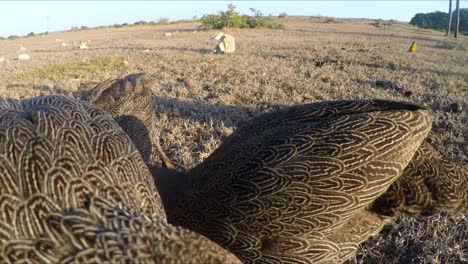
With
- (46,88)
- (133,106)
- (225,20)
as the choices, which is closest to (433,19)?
(225,20)

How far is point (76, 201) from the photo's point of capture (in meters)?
1.32

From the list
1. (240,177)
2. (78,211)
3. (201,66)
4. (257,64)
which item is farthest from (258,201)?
(257,64)

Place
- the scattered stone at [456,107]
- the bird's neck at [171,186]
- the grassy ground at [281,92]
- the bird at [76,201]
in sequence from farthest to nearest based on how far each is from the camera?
1. the scattered stone at [456,107]
2. the grassy ground at [281,92]
3. the bird's neck at [171,186]
4. the bird at [76,201]

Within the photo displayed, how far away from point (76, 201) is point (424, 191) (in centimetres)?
186

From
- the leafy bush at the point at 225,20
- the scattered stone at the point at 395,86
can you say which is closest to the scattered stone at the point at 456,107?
the scattered stone at the point at 395,86

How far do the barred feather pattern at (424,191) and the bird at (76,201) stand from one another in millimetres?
1351

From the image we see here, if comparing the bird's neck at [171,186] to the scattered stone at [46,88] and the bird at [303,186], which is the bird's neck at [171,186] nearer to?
the bird at [303,186]

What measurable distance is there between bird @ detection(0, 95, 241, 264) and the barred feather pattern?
4.43 feet

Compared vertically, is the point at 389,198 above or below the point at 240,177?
below

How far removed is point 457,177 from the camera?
8.00 feet

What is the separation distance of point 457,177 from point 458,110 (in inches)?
139

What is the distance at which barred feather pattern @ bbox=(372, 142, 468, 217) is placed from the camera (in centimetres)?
232

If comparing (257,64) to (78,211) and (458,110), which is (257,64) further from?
(78,211)

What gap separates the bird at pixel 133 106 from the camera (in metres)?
3.23
